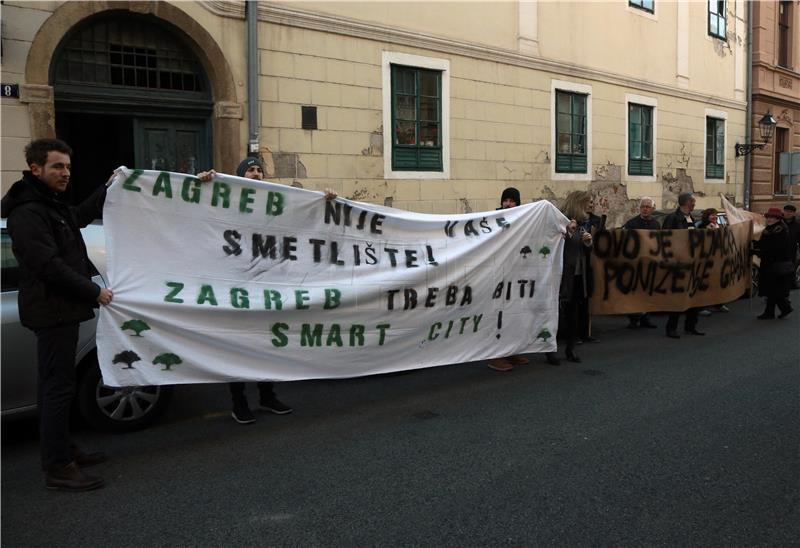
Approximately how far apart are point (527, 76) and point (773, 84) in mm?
12202

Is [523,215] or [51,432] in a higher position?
[523,215]

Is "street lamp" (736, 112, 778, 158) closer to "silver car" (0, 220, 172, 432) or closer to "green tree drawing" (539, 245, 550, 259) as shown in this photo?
"green tree drawing" (539, 245, 550, 259)

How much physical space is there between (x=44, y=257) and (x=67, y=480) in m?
1.29

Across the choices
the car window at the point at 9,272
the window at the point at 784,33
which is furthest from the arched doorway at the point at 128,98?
the window at the point at 784,33

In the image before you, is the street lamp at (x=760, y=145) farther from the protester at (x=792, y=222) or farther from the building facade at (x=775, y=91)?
the protester at (x=792, y=222)

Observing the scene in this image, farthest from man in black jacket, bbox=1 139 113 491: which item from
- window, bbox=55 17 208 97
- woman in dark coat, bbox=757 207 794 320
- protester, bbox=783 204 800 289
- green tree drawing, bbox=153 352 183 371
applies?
protester, bbox=783 204 800 289

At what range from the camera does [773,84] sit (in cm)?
2147

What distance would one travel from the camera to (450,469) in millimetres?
4172

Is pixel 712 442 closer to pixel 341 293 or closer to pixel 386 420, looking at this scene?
pixel 386 420

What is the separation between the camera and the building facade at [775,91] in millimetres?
20797

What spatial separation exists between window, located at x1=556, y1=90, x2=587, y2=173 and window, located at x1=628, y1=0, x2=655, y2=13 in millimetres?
3001

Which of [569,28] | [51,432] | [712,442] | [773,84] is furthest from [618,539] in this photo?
[773,84]

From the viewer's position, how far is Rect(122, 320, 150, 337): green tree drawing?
4215mm

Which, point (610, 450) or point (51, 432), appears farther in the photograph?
point (610, 450)
